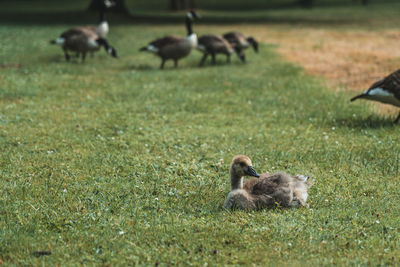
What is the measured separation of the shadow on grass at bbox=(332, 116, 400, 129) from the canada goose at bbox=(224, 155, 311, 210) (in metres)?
4.24

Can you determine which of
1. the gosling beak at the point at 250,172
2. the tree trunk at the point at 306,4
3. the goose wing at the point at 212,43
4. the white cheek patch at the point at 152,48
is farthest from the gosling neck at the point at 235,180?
the tree trunk at the point at 306,4

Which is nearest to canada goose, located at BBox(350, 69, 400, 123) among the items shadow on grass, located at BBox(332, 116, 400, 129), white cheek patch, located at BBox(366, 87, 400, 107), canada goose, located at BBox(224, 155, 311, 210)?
white cheek patch, located at BBox(366, 87, 400, 107)

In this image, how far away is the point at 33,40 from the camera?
23703mm

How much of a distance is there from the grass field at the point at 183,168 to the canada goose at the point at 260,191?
17 centimetres

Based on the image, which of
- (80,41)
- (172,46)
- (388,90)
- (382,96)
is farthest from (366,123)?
(80,41)

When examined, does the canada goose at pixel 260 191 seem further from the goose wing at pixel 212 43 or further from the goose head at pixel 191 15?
the goose head at pixel 191 15

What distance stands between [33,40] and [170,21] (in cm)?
1355

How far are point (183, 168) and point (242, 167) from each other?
74.4 inches

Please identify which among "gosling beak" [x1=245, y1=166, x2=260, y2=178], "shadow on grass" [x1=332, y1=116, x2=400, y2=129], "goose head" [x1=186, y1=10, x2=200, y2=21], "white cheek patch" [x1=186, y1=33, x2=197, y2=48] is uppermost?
"goose head" [x1=186, y1=10, x2=200, y2=21]

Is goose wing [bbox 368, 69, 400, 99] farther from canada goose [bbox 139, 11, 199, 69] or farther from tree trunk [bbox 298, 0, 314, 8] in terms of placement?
tree trunk [bbox 298, 0, 314, 8]

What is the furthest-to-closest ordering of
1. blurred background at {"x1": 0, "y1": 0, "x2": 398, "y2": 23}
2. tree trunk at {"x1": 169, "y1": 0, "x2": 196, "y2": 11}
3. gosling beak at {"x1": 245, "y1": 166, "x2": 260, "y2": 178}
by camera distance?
1. tree trunk at {"x1": 169, "y1": 0, "x2": 196, "y2": 11}
2. blurred background at {"x1": 0, "y1": 0, "x2": 398, "y2": 23}
3. gosling beak at {"x1": 245, "y1": 166, "x2": 260, "y2": 178}

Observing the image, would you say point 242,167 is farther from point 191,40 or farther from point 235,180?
point 191,40

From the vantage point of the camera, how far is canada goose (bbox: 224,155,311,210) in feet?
20.0

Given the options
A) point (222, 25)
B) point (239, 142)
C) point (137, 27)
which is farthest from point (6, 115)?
point (222, 25)
